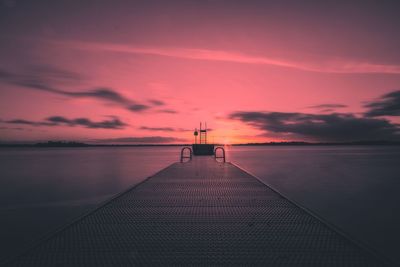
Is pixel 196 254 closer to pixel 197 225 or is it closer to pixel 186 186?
pixel 197 225

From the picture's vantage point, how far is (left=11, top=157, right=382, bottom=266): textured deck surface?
3.79 metres

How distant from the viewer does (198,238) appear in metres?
4.62

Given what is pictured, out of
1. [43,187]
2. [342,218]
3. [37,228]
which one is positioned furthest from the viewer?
[43,187]

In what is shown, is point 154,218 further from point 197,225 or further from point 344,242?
point 344,242

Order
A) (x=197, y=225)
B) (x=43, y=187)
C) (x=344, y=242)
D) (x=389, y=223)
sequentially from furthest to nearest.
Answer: (x=43, y=187) < (x=389, y=223) < (x=197, y=225) < (x=344, y=242)

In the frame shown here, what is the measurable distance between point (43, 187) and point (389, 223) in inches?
650

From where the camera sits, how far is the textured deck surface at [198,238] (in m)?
3.79

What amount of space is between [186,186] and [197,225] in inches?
199

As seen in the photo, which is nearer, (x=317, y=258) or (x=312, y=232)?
(x=317, y=258)

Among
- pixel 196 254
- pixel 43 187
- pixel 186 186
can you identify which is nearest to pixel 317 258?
pixel 196 254

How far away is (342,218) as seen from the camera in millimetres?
10062

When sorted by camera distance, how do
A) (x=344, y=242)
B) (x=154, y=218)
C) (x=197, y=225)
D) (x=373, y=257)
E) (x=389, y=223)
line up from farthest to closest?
1. (x=389, y=223)
2. (x=154, y=218)
3. (x=197, y=225)
4. (x=344, y=242)
5. (x=373, y=257)

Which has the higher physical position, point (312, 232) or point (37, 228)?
point (312, 232)

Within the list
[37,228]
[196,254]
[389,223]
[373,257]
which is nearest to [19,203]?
[37,228]
